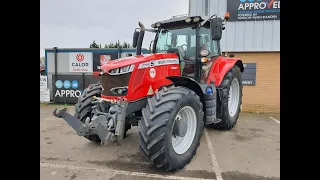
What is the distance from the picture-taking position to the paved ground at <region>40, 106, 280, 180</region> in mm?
3324

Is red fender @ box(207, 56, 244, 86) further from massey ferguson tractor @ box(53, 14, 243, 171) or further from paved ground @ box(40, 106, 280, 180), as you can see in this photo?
paved ground @ box(40, 106, 280, 180)

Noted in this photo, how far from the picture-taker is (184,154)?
3557 mm

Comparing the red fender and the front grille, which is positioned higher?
the red fender

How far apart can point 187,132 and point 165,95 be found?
89 cm

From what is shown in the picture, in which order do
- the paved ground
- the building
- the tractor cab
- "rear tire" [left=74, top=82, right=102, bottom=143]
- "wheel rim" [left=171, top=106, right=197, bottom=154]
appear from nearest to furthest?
the paved ground
"wheel rim" [left=171, top=106, right=197, bottom=154]
"rear tire" [left=74, top=82, right=102, bottom=143]
the tractor cab
the building

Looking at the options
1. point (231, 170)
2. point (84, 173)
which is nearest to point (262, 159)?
point (231, 170)

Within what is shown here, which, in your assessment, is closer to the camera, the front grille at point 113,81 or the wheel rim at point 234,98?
the front grille at point 113,81

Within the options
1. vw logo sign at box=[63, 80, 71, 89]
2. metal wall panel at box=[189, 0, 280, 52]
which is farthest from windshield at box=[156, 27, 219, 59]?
vw logo sign at box=[63, 80, 71, 89]

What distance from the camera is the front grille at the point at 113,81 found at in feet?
11.7

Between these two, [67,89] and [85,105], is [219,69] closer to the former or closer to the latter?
[85,105]

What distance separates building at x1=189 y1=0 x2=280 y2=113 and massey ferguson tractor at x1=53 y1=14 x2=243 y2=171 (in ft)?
12.4

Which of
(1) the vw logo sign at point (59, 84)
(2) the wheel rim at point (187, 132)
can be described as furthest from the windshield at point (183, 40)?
(1) the vw logo sign at point (59, 84)

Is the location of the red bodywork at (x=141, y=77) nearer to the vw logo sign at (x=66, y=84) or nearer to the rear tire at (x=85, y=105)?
the rear tire at (x=85, y=105)

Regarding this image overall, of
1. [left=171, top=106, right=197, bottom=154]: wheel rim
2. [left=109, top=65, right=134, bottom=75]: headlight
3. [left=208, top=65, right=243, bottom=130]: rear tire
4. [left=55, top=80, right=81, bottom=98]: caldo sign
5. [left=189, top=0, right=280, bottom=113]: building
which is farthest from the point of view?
[left=55, top=80, right=81, bottom=98]: caldo sign
